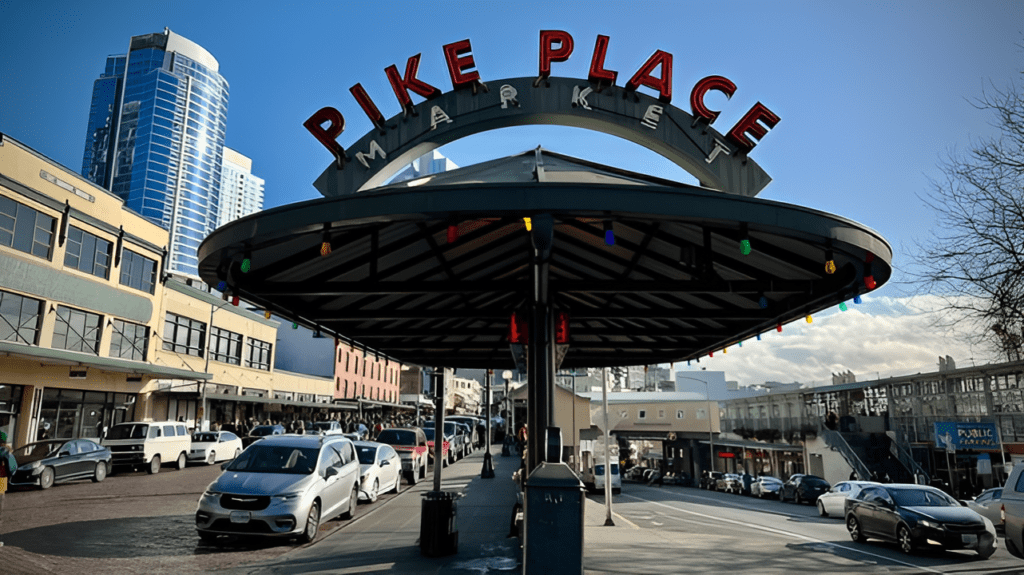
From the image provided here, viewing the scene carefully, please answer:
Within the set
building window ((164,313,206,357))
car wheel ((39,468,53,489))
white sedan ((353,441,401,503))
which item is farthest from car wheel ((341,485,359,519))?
building window ((164,313,206,357))

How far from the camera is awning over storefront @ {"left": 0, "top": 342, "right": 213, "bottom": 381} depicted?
76.7 ft

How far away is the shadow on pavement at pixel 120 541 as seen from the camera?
10242 millimetres

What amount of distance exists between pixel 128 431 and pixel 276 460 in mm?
15689

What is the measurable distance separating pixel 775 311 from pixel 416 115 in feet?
23.6

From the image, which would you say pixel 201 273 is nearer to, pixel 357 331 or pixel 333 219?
pixel 333 219

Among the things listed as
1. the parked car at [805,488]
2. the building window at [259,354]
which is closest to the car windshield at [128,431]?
the building window at [259,354]

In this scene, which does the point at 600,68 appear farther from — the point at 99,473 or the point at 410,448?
the point at 99,473

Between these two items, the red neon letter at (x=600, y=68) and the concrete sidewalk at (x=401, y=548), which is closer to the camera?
the concrete sidewalk at (x=401, y=548)

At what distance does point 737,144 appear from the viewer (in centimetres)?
1197

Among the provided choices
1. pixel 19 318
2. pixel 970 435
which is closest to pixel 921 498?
pixel 970 435

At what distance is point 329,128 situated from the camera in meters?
12.0

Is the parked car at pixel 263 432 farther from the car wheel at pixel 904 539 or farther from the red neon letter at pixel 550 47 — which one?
the car wheel at pixel 904 539

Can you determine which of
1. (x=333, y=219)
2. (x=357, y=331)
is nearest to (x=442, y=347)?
(x=357, y=331)

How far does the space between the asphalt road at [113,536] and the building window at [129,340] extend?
1511 cm
